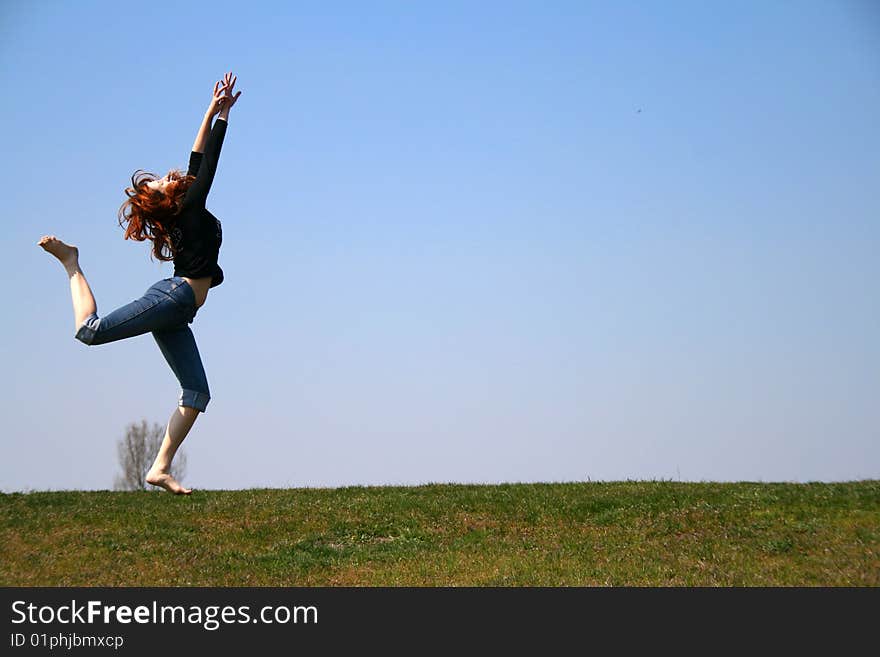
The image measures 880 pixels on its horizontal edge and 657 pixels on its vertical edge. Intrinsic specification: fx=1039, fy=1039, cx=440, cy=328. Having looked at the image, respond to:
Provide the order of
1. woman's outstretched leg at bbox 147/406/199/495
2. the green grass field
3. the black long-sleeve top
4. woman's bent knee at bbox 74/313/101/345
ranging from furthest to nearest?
the green grass field < woman's outstretched leg at bbox 147/406/199/495 < the black long-sleeve top < woman's bent knee at bbox 74/313/101/345

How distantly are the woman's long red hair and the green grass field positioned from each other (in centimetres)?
823

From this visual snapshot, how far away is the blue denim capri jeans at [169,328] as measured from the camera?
725 cm

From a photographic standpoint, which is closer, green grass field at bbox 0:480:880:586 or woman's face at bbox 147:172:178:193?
woman's face at bbox 147:172:178:193

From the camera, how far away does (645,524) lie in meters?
18.1

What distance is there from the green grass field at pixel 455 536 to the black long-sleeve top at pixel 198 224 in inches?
318

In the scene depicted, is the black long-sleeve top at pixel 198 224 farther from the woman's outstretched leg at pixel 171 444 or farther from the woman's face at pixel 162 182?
the woman's outstretched leg at pixel 171 444

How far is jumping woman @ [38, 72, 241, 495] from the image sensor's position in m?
7.49

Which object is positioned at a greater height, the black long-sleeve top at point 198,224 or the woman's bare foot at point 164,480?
the black long-sleeve top at point 198,224

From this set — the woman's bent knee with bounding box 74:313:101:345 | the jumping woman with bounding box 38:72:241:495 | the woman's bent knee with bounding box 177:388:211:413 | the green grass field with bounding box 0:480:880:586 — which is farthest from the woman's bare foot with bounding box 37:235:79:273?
the green grass field with bounding box 0:480:880:586

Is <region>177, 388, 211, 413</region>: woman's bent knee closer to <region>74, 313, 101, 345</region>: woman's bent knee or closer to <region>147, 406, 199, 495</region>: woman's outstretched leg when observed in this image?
<region>147, 406, 199, 495</region>: woman's outstretched leg

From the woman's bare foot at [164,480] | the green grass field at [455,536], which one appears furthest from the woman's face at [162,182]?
the green grass field at [455,536]

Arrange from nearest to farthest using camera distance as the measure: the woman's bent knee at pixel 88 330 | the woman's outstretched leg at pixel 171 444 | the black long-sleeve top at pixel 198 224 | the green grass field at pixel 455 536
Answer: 1. the woman's bent knee at pixel 88 330
2. the black long-sleeve top at pixel 198 224
3. the woman's outstretched leg at pixel 171 444
4. the green grass field at pixel 455 536
